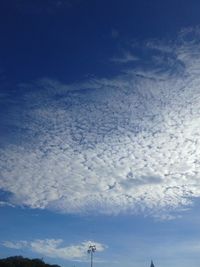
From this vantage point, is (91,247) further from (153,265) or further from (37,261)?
(153,265)

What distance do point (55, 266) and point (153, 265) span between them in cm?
7901

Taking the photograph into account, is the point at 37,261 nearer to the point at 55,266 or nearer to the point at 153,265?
the point at 55,266

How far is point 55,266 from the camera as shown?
358 ft

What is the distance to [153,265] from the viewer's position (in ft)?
580

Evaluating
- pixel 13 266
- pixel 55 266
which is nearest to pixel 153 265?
pixel 55 266

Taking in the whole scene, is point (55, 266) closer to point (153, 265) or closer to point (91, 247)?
point (91, 247)

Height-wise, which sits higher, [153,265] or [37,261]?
[153,265]

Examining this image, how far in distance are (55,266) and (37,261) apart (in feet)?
17.3

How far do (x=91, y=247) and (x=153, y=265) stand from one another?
82538 mm

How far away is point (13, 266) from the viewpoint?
98688mm

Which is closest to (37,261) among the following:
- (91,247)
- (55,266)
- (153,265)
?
(55,266)

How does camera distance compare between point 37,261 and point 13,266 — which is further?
point 37,261

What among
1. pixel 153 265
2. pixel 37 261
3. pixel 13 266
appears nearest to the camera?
pixel 13 266

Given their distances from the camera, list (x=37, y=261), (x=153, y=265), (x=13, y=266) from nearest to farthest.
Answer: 1. (x=13, y=266)
2. (x=37, y=261)
3. (x=153, y=265)
